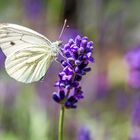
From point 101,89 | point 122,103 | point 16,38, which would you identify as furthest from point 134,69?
point 101,89

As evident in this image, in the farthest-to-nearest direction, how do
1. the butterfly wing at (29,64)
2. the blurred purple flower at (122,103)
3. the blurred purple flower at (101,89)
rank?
the blurred purple flower at (101,89) → the blurred purple flower at (122,103) → the butterfly wing at (29,64)

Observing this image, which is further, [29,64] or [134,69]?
[134,69]

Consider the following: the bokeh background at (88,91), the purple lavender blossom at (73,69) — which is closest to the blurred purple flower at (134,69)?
the bokeh background at (88,91)

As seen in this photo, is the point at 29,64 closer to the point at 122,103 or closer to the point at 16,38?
the point at 16,38

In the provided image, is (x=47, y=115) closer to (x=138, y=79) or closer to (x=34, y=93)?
(x=34, y=93)

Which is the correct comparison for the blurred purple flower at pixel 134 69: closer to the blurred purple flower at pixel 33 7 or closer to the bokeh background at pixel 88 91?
the bokeh background at pixel 88 91

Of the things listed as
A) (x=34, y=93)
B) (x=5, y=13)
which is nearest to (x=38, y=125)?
(x=34, y=93)
